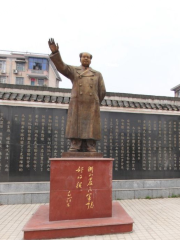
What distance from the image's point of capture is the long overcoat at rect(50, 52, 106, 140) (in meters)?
4.31

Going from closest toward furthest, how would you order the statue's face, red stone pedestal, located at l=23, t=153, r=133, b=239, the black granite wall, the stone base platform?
the stone base platform, red stone pedestal, located at l=23, t=153, r=133, b=239, the statue's face, the black granite wall

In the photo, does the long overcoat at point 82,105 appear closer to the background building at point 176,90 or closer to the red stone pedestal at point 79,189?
the red stone pedestal at point 79,189

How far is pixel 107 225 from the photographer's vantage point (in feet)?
12.2

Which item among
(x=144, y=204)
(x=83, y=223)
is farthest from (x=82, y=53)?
(x=144, y=204)

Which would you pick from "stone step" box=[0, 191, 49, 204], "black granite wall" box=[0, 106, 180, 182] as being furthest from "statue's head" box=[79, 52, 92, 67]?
"stone step" box=[0, 191, 49, 204]

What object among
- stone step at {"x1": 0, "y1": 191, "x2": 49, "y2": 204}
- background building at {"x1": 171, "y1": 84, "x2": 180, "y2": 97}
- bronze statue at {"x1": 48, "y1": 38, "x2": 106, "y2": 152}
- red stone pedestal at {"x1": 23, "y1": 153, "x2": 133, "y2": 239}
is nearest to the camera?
red stone pedestal at {"x1": 23, "y1": 153, "x2": 133, "y2": 239}

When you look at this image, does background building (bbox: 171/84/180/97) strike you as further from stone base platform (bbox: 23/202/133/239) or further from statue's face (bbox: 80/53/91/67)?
stone base platform (bbox: 23/202/133/239)

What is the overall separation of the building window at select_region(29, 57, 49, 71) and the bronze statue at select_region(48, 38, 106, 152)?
74.2 feet

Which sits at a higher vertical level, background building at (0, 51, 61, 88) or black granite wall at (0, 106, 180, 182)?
background building at (0, 51, 61, 88)

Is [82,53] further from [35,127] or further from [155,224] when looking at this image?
[155,224]

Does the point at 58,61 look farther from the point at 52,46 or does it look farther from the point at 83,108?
the point at 83,108

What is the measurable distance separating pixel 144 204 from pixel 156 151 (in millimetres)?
2073

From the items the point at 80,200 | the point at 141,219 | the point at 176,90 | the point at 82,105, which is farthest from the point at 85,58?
the point at 176,90

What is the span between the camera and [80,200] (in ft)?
12.8
